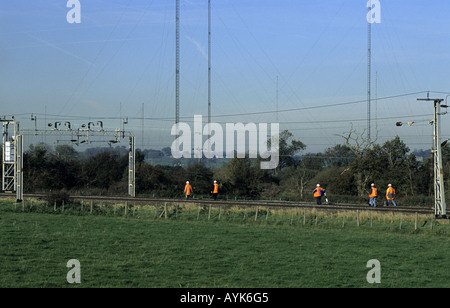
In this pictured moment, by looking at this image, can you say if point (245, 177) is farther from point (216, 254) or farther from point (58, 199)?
point (216, 254)

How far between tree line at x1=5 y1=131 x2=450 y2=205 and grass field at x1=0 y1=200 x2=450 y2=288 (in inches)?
912

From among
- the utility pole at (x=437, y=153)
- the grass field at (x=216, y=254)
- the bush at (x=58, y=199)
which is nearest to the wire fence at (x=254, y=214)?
the bush at (x=58, y=199)

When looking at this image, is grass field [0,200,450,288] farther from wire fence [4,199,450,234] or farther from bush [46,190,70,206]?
bush [46,190,70,206]

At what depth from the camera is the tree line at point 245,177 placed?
5944cm

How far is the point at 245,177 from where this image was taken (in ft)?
207

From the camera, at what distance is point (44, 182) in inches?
2670

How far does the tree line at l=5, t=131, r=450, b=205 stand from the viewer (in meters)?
59.4

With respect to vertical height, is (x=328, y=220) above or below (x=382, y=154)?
below

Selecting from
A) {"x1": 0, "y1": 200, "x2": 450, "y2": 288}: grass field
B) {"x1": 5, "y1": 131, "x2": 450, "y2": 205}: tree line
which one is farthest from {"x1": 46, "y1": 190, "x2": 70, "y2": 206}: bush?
{"x1": 5, "y1": 131, "x2": 450, "y2": 205}: tree line

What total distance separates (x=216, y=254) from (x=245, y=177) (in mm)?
40016
